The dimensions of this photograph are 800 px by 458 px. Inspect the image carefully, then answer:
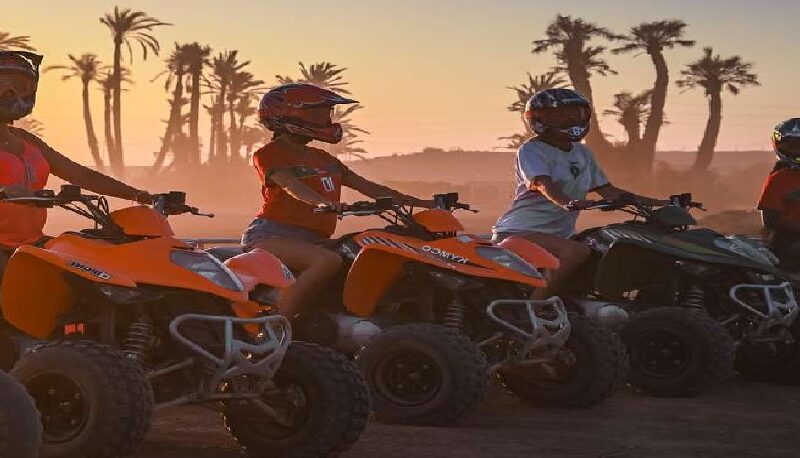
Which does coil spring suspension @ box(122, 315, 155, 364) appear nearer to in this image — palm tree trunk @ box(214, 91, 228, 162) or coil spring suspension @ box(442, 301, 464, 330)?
coil spring suspension @ box(442, 301, 464, 330)

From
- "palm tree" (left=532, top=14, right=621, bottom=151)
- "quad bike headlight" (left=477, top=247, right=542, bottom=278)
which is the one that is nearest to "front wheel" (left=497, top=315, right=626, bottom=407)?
"quad bike headlight" (left=477, top=247, right=542, bottom=278)

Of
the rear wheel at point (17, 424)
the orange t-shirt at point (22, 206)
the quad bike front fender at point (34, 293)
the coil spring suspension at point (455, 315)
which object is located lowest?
the rear wheel at point (17, 424)

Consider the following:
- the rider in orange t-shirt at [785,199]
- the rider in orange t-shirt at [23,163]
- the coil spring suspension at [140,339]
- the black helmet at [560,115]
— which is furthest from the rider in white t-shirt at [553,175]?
the coil spring suspension at [140,339]

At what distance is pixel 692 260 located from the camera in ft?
35.1

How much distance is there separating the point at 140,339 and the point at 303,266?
7.87 ft

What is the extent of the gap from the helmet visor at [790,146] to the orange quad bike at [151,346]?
18.8 ft

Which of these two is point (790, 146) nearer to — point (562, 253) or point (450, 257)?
point (562, 253)

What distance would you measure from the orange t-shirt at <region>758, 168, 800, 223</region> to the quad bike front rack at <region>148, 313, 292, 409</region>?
19.1ft

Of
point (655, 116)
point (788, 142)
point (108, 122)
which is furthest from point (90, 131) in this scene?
point (788, 142)

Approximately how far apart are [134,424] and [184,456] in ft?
3.87

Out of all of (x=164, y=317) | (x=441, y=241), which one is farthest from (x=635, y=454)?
(x=164, y=317)

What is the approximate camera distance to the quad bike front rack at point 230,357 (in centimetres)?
678

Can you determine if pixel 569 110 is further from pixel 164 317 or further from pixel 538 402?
pixel 164 317

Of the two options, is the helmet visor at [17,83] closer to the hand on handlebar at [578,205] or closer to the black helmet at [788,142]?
the hand on handlebar at [578,205]
